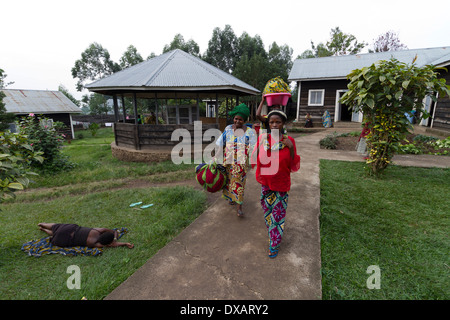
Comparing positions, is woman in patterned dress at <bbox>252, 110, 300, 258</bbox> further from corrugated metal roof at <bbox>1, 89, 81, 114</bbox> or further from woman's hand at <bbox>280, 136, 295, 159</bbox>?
corrugated metal roof at <bbox>1, 89, 81, 114</bbox>

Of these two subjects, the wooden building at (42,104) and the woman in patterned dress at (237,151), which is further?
the wooden building at (42,104)

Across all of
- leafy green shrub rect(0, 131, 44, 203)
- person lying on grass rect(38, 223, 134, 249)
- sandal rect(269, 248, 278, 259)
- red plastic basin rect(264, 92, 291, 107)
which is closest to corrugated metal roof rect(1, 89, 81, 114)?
leafy green shrub rect(0, 131, 44, 203)

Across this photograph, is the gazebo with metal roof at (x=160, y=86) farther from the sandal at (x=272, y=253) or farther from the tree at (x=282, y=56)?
the tree at (x=282, y=56)

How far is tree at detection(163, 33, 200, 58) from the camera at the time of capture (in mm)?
33188

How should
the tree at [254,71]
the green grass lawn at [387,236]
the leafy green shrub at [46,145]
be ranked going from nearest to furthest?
the green grass lawn at [387,236]
the leafy green shrub at [46,145]
the tree at [254,71]

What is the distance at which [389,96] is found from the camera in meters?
4.54

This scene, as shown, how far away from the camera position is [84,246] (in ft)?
9.88

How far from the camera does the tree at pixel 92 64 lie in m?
37.9

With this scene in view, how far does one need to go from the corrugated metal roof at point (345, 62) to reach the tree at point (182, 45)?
2110cm

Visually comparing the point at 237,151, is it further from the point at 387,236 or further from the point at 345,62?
the point at 345,62

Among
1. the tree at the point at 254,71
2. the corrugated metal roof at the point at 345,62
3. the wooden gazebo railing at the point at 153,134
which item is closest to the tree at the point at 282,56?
the tree at the point at 254,71

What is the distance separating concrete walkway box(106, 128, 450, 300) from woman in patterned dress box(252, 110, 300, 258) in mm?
292

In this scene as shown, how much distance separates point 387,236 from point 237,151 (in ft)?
8.04

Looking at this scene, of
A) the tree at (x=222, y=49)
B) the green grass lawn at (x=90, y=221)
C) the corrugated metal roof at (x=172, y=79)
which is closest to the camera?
the green grass lawn at (x=90, y=221)
